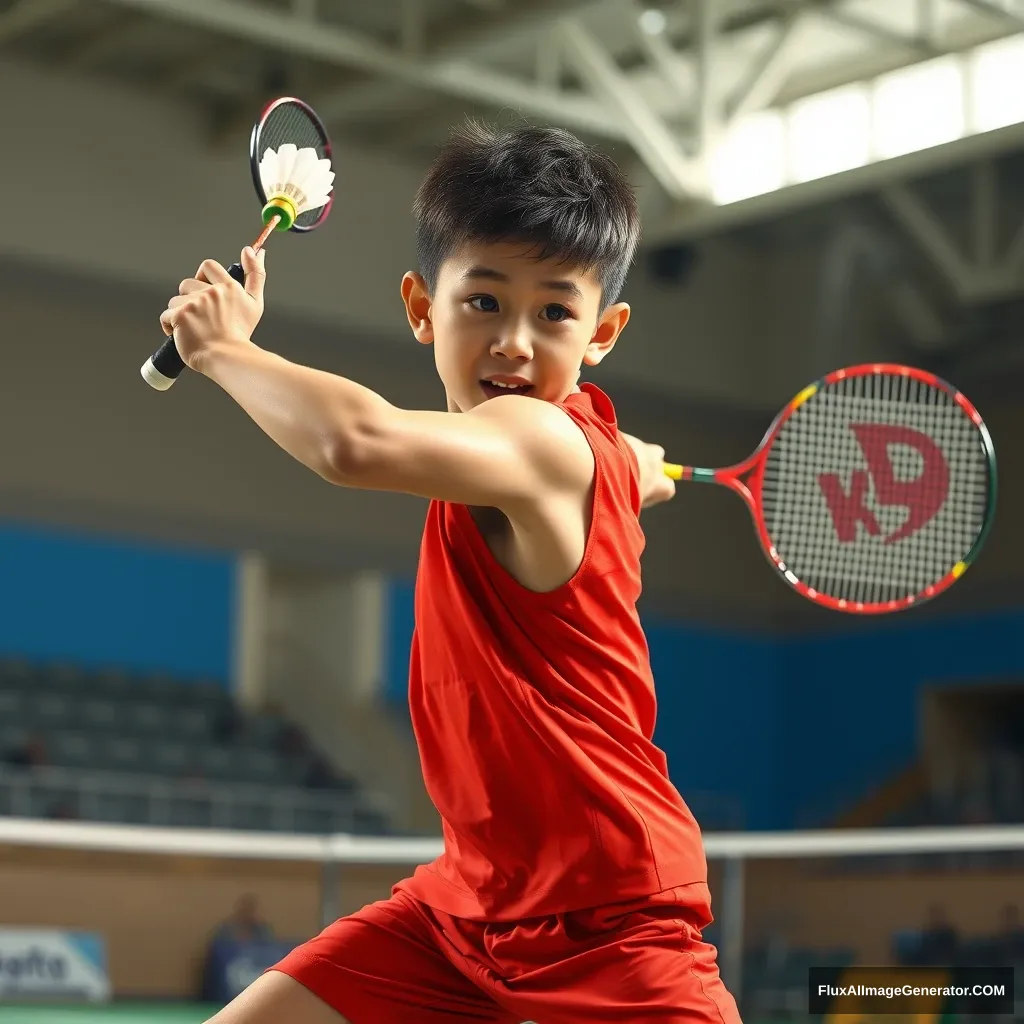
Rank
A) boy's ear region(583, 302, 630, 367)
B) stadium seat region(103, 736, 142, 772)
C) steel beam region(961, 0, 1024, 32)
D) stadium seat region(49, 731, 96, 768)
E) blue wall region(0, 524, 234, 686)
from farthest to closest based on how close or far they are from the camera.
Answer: blue wall region(0, 524, 234, 686)
stadium seat region(103, 736, 142, 772)
stadium seat region(49, 731, 96, 768)
steel beam region(961, 0, 1024, 32)
boy's ear region(583, 302, 630, 367)

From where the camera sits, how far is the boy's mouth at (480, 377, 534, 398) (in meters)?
2.31

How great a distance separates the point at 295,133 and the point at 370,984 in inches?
59.1

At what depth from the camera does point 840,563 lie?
12.7 feet

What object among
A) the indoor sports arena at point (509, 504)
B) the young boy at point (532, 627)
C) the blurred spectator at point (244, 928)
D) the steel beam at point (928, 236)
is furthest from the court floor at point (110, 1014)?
the steel beam at point (928, 236)

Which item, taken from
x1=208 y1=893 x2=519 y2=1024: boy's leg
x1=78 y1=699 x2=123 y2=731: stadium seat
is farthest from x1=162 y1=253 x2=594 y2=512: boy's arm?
x1=78 y1=699 x2=123 y2=731: stadium seat

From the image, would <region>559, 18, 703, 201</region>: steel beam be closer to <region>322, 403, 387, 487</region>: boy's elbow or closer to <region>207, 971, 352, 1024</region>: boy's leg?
<region>207, 971, 352, 1024</region>: boy's leg

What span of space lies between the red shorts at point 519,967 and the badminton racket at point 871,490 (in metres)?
1.45

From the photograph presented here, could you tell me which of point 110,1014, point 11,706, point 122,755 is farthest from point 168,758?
point 110,1014

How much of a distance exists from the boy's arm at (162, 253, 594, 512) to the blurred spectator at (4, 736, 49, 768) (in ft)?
35.5

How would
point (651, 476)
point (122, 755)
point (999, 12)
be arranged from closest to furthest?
point (651, 476), point (999, 12), point (122, 755)

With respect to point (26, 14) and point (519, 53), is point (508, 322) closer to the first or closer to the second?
point (26, 14)

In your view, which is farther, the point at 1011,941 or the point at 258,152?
the point at 1011,941

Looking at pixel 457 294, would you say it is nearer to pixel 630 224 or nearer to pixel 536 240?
pixel 536 240

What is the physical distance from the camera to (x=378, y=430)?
204 centimetres
